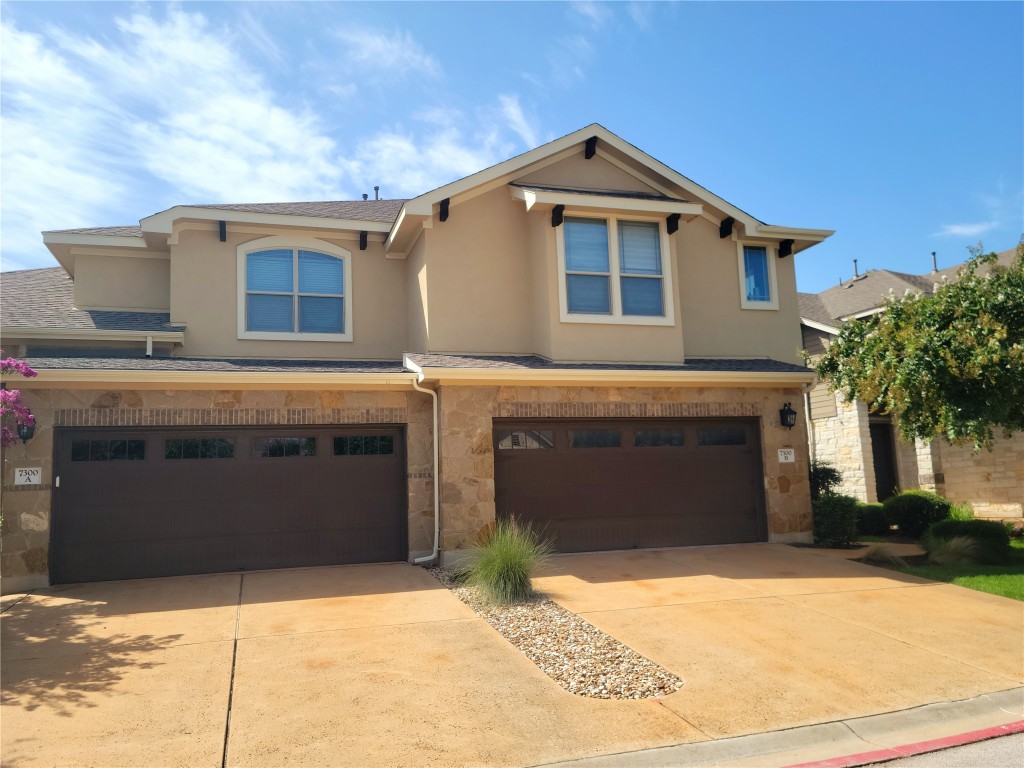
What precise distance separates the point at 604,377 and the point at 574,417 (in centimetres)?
81

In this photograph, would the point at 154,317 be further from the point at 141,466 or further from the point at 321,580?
the point at 321,580

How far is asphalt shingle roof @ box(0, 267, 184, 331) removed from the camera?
39.9 feet

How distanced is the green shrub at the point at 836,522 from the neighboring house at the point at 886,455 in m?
3.34

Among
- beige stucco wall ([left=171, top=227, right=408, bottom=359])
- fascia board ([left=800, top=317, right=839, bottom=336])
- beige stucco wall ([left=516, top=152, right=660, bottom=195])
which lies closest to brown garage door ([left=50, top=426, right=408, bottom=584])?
beige stucco wall ([left=171, top=227, right=408, bottom=359])

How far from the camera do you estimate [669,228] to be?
13164 millimetres

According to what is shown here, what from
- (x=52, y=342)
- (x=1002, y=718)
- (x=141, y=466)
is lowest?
(x=1002, y=718)

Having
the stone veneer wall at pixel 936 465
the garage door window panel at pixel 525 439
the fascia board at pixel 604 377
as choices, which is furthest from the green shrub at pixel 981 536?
the garage door window panel at pixel 525 439

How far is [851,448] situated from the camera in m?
18.0

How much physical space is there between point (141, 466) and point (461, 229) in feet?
20.3

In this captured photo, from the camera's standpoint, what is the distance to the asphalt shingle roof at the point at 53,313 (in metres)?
12.2

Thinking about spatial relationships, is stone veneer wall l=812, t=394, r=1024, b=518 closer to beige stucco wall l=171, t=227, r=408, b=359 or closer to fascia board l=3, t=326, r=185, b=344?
beige stucco wall l=171, t=227, r=408, b=359

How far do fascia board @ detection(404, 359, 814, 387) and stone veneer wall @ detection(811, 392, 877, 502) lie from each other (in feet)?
18.4

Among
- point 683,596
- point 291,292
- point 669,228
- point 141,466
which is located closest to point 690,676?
point 683,596

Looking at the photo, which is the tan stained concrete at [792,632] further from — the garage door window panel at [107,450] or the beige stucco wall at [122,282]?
the beige stucco wall at [122,282]
